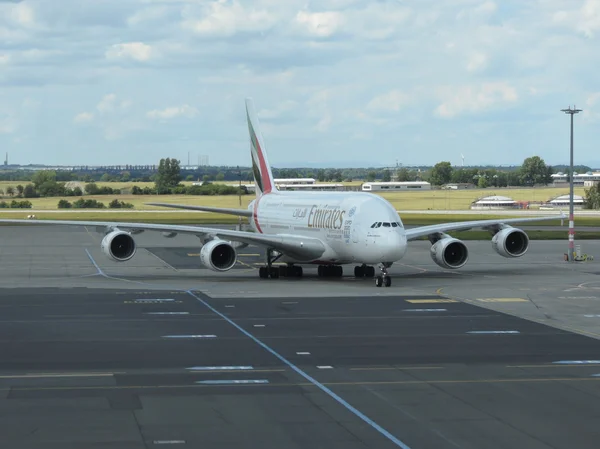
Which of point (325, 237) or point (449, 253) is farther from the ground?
point (325, 237)

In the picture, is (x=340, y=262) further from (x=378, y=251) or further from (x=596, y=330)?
(x=596, y=330)

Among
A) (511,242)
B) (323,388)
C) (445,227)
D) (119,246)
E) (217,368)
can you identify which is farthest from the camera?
(511,242)

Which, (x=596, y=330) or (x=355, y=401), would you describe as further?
(x=596, y=330)

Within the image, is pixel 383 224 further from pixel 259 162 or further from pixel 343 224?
pixel 259 162

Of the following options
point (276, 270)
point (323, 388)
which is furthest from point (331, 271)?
point (323, 388)

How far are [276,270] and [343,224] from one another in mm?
6562

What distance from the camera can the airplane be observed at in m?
47.4

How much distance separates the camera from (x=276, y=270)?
5428 centimetres

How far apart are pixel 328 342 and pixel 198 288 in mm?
18098

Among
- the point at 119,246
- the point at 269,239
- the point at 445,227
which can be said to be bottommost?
the point at 119,246

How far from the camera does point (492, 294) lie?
45312 millimetres

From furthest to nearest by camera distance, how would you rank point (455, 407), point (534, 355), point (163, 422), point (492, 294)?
1. point (492, 294)
2. point (534, 355)
3. point (455, 407)
4. point (163, 422)

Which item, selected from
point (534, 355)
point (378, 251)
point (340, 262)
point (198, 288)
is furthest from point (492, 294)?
point (534, 355)

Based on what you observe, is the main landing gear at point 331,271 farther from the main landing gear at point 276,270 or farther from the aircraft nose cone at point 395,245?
the aircraft nose cone at point 395,245
